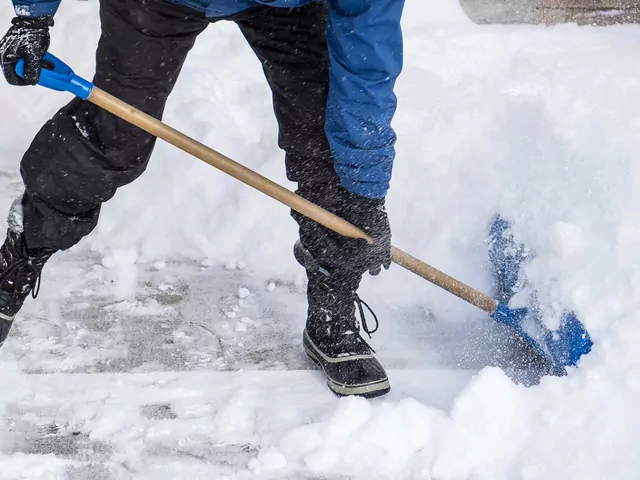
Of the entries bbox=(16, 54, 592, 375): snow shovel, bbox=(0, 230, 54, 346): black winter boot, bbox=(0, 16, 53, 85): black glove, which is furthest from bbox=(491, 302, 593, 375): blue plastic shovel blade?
bbox=(0, 16, 53, 85): black glove

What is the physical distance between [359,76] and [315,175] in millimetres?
425

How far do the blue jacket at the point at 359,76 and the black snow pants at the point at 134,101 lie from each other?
104 millimetres

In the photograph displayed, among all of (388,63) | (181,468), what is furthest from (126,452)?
(388,63)

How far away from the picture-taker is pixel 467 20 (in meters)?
4.46

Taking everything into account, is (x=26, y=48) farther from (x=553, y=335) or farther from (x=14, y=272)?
(x=553, y=335)

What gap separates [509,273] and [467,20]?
226 cm

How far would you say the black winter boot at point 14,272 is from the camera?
2.30 metres

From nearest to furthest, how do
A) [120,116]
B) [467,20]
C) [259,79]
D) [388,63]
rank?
[388,63], [120,116], [259,79], [467,20]

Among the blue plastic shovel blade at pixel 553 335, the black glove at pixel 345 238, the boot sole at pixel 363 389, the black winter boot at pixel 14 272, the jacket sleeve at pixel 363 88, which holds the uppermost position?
the jacket sleeve at pixel 363 88

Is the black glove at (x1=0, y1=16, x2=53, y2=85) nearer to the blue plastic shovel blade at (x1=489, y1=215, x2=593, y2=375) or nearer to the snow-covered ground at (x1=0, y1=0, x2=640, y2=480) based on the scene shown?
the snow-covered ground at (x1=0, y1=0, x2=640, y2=480)

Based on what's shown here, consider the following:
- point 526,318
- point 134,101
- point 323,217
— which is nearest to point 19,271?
point 134,101

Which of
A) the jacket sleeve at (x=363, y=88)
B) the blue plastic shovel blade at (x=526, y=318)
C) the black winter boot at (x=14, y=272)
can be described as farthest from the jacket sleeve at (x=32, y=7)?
the blue plastic shovel blade at (x=526, y=318)

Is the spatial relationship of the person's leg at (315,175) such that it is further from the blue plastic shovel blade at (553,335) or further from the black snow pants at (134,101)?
the blue plastic shovel blade at (553,335)

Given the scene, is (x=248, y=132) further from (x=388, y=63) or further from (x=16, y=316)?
(x=388, y=63)
